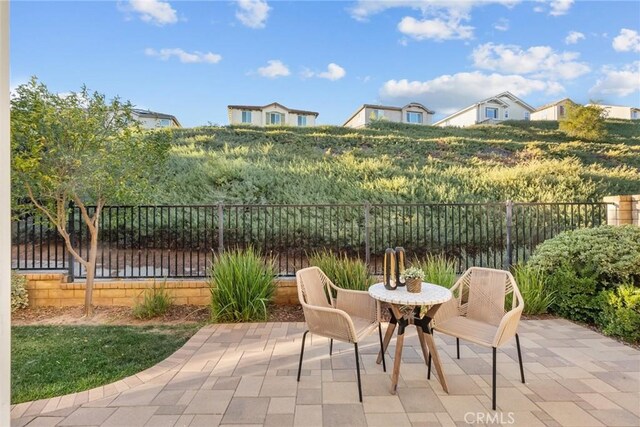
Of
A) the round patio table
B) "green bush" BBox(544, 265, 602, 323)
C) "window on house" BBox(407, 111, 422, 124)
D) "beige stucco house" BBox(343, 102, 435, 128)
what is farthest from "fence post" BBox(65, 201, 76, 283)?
"window on house" BBox(407, 111, 422, 124)

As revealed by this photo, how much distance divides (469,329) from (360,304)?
932 mm

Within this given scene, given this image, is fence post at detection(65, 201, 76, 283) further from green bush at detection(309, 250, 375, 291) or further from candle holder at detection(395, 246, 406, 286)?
candle holder at detection(395, 246, 406, 286)

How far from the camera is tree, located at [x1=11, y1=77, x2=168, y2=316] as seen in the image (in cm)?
384

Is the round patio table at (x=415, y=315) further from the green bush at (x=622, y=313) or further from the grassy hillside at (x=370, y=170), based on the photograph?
the grassy hillside at (x=370, y=170)

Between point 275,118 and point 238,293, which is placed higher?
point 275,118

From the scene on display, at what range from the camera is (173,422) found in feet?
7.07

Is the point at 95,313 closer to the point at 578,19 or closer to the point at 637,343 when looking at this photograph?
the point at 637,343

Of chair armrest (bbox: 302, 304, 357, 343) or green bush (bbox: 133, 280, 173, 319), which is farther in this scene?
green bush (bbox: 133, 280, 173, 319)

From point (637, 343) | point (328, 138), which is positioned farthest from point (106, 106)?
Answer: point (328, 138)

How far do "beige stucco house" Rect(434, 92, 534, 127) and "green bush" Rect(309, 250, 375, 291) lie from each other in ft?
95.2

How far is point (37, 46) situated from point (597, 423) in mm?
6692

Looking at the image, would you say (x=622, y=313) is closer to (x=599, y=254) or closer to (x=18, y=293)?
(x=599, y=254)

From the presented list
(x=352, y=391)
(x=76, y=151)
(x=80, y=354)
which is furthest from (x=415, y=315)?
(x=76, y=151)

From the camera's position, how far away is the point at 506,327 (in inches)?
93.7
